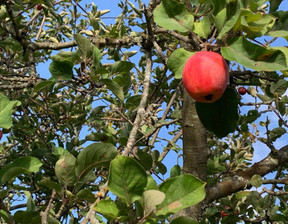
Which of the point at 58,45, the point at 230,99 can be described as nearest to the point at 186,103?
the point at 230,99

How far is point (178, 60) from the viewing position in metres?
1.27

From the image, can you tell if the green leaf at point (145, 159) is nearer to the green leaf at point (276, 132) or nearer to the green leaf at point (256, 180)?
the green leaf at point (256, 180)

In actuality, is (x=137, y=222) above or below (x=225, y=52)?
below

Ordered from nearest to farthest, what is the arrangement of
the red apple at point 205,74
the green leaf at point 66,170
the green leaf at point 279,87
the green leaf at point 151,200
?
the green leaf at point 151,200 → the red apple at point 205,74 → the green leaf at point 66,170 → the green leaf at point 279,87

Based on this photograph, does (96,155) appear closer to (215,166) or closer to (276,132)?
(215,166)

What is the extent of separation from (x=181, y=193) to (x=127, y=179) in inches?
6.3

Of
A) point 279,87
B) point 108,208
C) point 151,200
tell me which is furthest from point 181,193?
point 279,87

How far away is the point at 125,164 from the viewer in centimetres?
91

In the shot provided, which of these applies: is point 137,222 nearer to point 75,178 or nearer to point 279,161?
point 75,178

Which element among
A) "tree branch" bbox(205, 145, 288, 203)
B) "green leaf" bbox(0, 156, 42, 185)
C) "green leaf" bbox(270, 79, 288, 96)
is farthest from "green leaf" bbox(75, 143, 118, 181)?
"green leaf" bbox(270, 79, 288, 96)

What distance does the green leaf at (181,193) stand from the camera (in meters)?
0.93

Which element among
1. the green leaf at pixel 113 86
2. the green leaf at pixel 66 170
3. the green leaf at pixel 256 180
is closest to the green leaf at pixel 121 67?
the green leaf at pixel 113 86

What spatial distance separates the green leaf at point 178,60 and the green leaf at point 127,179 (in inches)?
19.4

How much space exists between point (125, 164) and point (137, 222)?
8.0 inches
